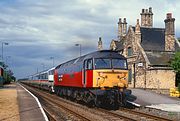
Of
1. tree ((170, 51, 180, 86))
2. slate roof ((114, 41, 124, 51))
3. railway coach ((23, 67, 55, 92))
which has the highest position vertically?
slate roof ((114, 41, 124, 51))

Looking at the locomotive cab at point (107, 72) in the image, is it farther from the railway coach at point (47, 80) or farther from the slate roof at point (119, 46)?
the slate roof at point (119, 46)

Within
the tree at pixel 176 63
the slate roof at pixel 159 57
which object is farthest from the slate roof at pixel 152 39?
the tree at pixel 176 63

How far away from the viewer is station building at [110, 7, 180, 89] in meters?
39.2

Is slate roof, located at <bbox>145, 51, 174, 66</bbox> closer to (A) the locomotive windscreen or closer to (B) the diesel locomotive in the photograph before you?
(B) the diesel locomotive

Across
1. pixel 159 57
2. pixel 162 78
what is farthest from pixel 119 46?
pixel 162 78

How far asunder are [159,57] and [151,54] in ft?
3.44

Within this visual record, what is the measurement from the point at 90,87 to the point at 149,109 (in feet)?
12.8

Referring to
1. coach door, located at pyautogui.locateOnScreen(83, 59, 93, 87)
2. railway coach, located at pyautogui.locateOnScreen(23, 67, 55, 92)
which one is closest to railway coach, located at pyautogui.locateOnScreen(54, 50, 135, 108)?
coach door, located at pyautogui.locateOnScreen(83, 59, 93, 87)

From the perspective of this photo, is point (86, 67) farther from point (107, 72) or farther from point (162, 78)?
point (162, 78)

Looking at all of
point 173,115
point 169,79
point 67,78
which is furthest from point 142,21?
point 173,115

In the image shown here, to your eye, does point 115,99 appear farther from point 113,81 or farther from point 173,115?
point 173,115

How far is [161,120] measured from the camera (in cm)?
1584

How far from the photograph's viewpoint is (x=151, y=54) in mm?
41781

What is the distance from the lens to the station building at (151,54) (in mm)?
39250
